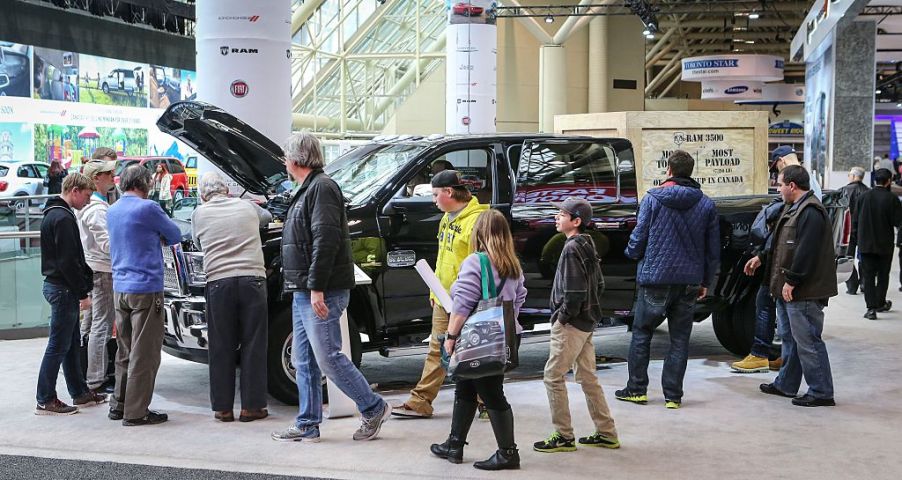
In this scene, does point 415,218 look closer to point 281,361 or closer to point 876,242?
point 281,361

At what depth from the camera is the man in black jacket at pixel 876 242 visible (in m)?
12.5

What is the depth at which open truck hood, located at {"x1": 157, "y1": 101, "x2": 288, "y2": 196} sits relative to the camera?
8156 mm

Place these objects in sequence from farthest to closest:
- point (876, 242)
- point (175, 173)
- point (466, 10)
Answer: point (175, 173) → point (466, 10) → point (876, 242)

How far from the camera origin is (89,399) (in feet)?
25.3

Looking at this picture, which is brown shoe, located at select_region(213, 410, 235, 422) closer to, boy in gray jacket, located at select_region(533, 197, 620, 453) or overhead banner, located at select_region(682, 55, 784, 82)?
boy in gray jacket, located at select_region(533, 197, 620, 453)

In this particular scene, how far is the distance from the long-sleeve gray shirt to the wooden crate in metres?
6.72

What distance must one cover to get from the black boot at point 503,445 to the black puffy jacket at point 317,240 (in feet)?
4.33

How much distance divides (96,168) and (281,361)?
2.01 metres

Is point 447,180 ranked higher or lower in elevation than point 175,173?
lower

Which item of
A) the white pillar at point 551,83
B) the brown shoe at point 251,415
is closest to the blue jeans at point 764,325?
the brown shoe at point 251,415

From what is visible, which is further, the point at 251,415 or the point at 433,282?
the point at 251,415

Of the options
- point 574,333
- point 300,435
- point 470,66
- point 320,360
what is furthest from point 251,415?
point 470,66

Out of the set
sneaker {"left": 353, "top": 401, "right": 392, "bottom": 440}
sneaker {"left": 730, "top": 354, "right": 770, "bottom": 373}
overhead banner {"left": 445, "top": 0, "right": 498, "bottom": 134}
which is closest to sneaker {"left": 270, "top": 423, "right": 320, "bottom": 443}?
sneaker {"left": 353, "top": 401, "right": 392, "bottom": 440}

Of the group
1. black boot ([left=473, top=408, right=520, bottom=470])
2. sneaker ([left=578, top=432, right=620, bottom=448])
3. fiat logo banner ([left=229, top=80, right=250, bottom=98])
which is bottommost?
sneaker ([left=578, top=432, right=620, bottom=448])
